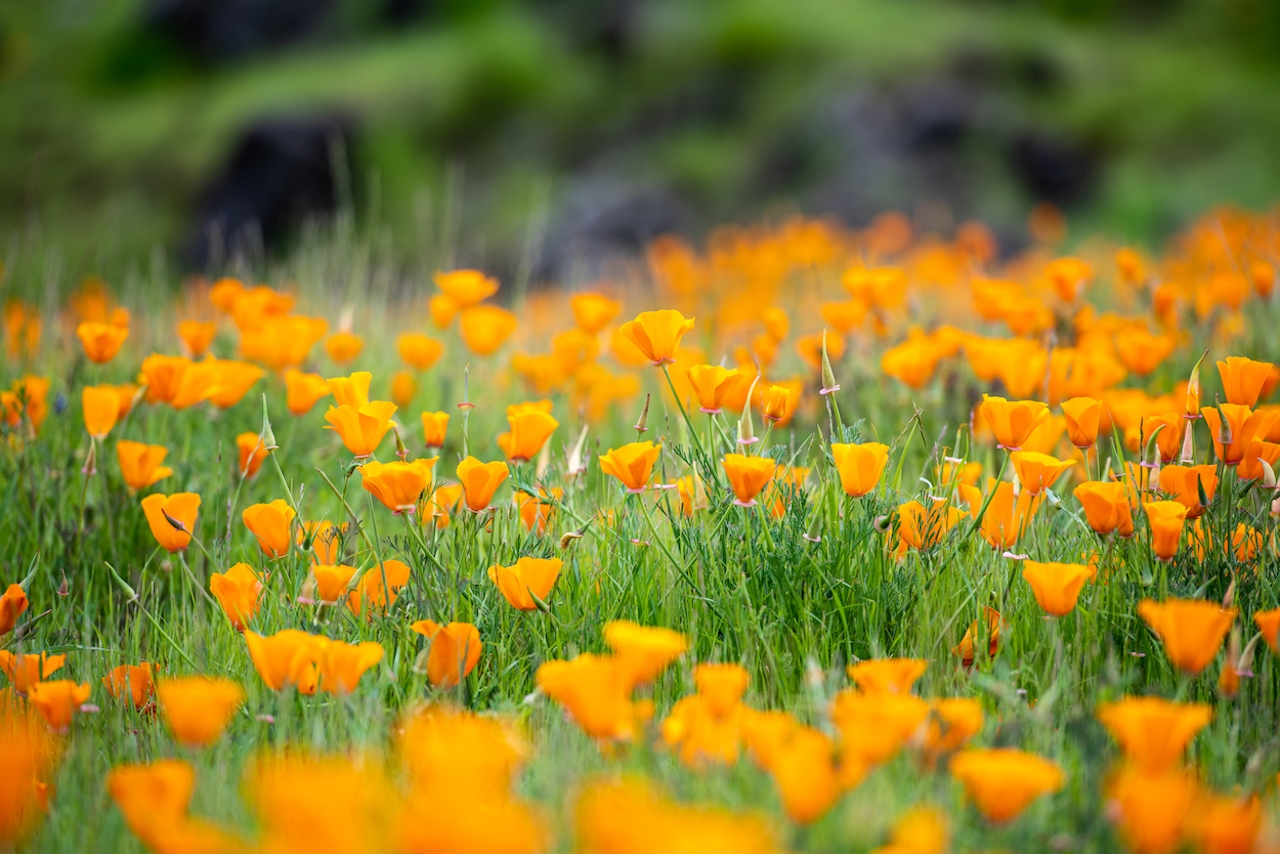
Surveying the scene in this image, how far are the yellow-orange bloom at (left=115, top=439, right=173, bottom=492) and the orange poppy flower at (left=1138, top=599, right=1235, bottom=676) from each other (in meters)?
1.71

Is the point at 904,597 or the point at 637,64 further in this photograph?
the point at 637,64

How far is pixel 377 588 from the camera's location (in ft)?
5.33

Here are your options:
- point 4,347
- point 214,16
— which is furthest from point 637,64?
point 4,347

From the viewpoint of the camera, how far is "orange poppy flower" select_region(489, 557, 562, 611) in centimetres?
142

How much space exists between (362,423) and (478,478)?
0.22m

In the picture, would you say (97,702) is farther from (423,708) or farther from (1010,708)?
(1010,708)

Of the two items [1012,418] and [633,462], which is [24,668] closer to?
[633,462]

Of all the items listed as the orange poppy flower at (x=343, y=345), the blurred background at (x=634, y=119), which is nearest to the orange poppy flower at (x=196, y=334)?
the orange poppy flower at (x=343, y=345)

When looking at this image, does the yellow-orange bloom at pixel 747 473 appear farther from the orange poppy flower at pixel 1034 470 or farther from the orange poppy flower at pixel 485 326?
the orange poppy flower at pixel 485 326

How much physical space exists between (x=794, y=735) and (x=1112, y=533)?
858 millimetres

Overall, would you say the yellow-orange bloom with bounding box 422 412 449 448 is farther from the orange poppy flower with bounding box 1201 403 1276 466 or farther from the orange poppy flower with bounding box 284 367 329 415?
the orange poppy flower with bounding box 1201 403 1276 466

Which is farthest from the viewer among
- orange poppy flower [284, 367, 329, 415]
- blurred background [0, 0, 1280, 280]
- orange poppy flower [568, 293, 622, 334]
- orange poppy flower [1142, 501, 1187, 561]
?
blurred background [0, 0, 1280, 280]

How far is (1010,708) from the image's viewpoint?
1.34 m

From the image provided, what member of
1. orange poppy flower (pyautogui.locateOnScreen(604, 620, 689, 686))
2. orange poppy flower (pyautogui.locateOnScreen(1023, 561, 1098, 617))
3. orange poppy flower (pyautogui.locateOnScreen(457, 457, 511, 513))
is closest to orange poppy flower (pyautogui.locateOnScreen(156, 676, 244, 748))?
orange poppy flower (pyautogui.locateOnScreen(604, 620, 689, 686))
